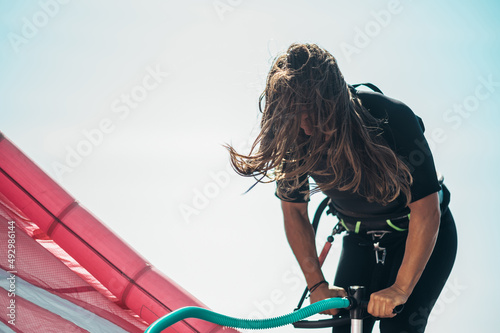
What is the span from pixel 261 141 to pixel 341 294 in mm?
579

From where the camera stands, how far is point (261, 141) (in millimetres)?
1574

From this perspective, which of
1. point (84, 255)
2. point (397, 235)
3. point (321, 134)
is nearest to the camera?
point (321, 134)

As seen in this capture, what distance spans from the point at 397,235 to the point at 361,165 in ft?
1.29

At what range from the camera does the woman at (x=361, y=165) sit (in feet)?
4.85

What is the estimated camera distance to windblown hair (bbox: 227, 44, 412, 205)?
4.82 feet

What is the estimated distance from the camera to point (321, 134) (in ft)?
4.94

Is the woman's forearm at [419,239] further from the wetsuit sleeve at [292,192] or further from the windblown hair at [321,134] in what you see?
the wetsuit sleeve at [292,192]

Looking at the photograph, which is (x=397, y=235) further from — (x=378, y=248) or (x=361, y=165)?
(x=361, y=165)

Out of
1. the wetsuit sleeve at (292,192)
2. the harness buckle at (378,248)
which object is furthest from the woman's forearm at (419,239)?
the wetsuit sleeve at (292,192)

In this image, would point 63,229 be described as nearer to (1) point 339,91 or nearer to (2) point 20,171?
(2) point 20,171

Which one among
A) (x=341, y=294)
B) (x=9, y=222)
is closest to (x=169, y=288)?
(x=9, y=222)

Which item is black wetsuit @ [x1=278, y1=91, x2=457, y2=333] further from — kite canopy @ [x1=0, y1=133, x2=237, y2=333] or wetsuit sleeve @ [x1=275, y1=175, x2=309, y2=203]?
kite canopy @ [x1=0, y1=133, x2=237, y2=333]

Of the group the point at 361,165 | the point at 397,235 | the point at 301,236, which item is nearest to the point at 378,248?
the point at 397,235

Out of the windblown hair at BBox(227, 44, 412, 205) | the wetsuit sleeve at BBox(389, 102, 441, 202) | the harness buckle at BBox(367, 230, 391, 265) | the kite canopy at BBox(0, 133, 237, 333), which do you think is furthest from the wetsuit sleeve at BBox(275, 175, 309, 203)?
the kite canopy at BBox(0, 133, 237, 333)
